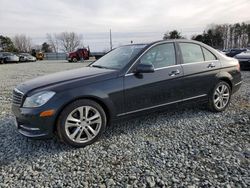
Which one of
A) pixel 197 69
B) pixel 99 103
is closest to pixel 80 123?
pixel 99 103

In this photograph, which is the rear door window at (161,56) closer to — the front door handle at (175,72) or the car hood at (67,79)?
the front door handle at (175,72)

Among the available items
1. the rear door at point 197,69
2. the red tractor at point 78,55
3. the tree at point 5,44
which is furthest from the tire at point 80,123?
the tree at point 5,44

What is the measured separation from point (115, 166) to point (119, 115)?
0.99 m

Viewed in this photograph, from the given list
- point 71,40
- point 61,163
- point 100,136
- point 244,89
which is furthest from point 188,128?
point 71,40

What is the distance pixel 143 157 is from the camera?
3.21m

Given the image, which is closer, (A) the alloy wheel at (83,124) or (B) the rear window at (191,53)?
(A) the alloy wheel at (83,124)

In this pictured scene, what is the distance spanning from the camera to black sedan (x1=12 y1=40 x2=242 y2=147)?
11.1 ft

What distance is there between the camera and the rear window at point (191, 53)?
452cm

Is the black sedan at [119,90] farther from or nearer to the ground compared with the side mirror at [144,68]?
nearer to the ground

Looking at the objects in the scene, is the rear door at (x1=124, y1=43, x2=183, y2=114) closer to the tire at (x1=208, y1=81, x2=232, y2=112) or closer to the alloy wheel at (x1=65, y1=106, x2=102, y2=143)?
→ the alloy wheel at (x1=65, y1=106, x2=102, y2=143)

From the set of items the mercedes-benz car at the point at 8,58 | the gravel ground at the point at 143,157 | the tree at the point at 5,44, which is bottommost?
the gravel ground at the point at 143,157

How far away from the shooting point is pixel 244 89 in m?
7.21

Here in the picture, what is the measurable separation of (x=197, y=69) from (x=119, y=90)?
1.70 meters

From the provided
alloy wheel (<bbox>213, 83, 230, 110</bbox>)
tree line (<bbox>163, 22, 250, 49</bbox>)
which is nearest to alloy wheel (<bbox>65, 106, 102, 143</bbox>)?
alloy wheel (<bbox>213, 83, 230, 110</bbox>)
